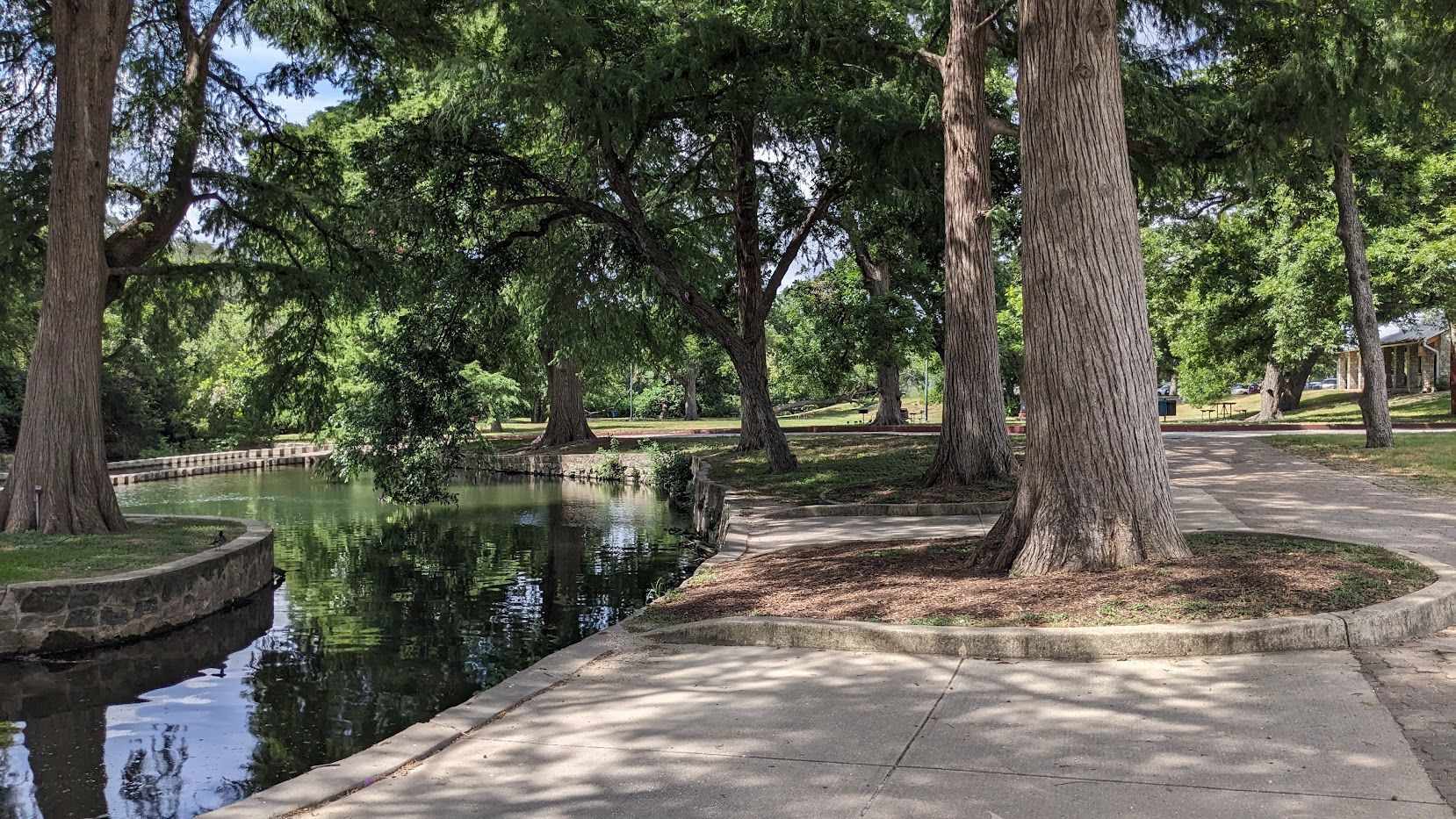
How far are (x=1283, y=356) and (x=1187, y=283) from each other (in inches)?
141

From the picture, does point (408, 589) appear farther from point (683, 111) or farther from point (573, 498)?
point (573, 498)

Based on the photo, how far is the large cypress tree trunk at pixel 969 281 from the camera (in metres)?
15.0

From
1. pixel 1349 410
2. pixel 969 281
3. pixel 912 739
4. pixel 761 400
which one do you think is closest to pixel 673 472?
pixel 761 400

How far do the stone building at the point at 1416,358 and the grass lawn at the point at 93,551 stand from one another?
1682 inches

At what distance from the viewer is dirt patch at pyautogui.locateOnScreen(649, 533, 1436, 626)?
6.73 m

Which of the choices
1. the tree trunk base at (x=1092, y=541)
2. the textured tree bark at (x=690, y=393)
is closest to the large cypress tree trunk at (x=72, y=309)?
the tree trunk base at (x=1092, y=541)

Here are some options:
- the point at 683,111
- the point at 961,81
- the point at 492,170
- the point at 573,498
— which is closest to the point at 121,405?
the point at 573,498

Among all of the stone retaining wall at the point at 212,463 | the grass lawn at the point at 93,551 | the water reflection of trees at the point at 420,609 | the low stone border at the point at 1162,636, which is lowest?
the water reflection of trees at the point at 420,609

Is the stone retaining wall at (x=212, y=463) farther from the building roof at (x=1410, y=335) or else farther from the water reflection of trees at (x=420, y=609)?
the building roof at (x=1410, y=335)

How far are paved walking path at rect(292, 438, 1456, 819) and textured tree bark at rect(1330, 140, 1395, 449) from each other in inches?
633

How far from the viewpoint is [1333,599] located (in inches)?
265

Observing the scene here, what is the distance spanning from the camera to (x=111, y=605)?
1080cm

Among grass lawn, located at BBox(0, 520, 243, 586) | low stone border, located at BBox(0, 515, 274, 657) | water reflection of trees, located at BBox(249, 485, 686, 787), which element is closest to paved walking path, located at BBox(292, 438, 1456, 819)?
water reflection of trees, located at BBox(249, 485, 686, 787)

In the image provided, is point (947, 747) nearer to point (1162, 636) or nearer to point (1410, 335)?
point (1162, 636)
